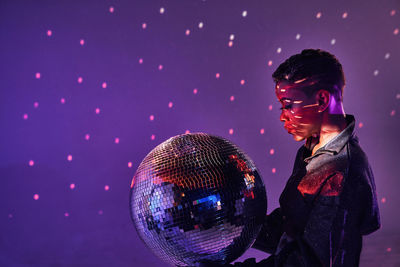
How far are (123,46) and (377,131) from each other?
275 centimetres

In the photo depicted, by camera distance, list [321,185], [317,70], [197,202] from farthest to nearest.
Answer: [317,70], [321,185], [197,202]

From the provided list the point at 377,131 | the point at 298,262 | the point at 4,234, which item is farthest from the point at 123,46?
the point at 298,262

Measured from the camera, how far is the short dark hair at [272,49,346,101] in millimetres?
1299

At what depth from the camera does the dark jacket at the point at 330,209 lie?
3.69 feet

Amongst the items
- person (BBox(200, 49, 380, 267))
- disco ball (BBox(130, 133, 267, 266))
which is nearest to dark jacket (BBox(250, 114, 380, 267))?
person (BBox(200, 49, 380, 267))

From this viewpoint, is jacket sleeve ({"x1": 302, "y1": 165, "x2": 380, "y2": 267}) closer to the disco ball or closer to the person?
the person

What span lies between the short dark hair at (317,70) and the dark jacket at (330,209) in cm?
14

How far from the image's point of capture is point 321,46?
14.0 ft

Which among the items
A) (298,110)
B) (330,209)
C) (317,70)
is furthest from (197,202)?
(317,70)

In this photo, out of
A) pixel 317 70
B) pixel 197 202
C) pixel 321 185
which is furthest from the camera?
pixel 317 70

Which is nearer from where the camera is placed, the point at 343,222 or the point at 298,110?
the point at 343,222

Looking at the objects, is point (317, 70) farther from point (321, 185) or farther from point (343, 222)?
point (343, 222)

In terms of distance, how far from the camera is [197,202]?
107 cm

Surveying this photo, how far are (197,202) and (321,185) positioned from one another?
0.36 meters
